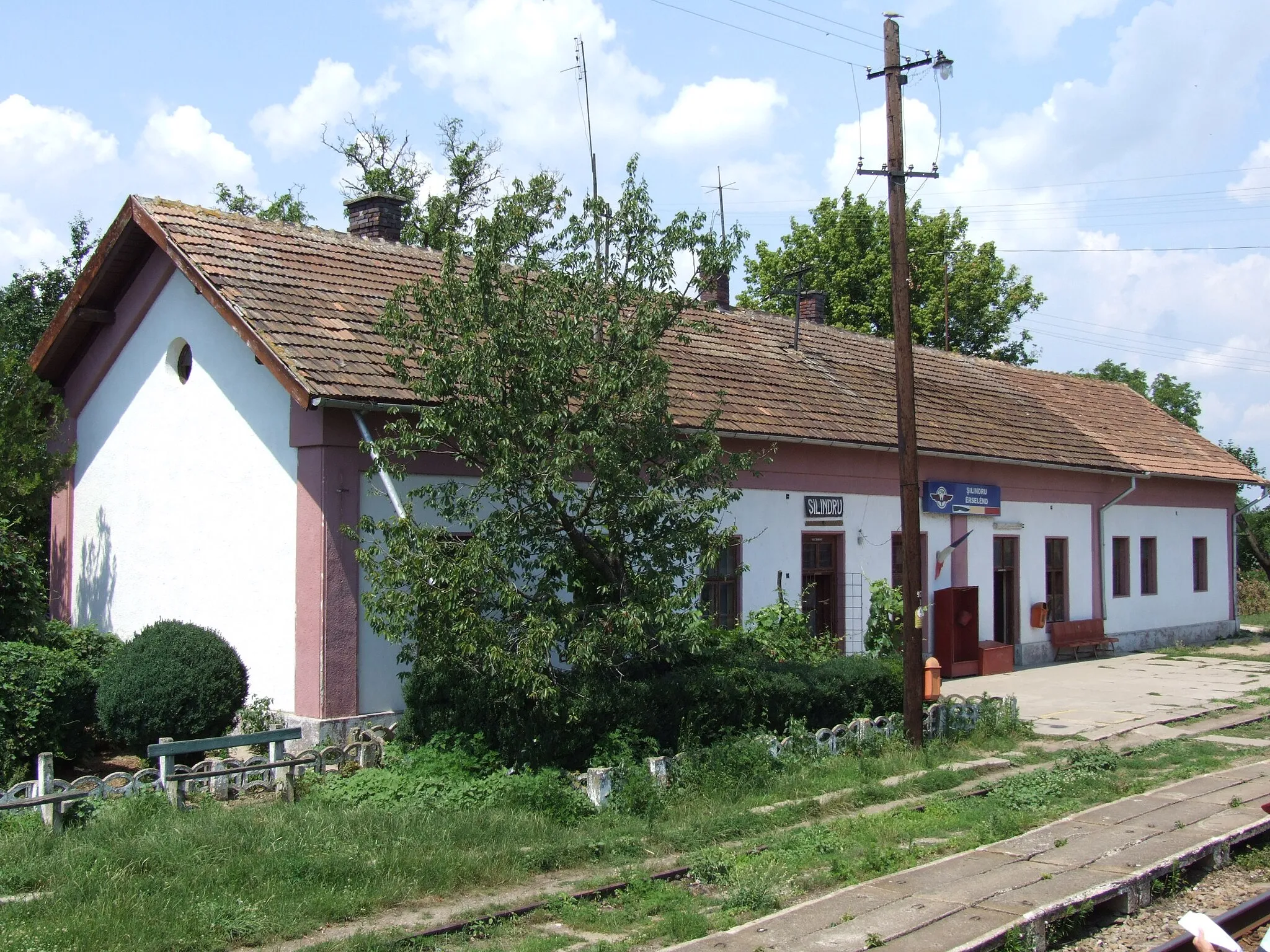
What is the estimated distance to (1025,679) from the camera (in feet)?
63.2

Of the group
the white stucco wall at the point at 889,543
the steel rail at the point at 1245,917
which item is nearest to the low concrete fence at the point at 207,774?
the white stucco wall at the point at 889,543

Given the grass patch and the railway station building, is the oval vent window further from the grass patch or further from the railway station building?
the grass patch

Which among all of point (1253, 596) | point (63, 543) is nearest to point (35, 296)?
point (63, 543)

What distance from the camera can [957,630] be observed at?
19250mm

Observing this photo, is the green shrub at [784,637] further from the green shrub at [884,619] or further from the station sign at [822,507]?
the station sign at [822,507]

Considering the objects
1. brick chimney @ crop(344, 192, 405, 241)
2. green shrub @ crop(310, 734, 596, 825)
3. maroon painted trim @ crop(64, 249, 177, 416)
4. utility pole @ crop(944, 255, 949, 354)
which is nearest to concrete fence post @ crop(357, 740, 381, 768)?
green shrub @ crop(310, 734, 596, 825)

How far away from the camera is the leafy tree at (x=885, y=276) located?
40.0 m

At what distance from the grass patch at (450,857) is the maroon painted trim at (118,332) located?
7448 millimetres

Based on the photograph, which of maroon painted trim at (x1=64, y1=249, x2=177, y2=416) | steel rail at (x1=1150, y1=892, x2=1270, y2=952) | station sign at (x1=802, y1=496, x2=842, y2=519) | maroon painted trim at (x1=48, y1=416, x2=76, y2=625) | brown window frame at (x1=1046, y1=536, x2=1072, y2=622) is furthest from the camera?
brown window frame at (x1=1046, y1=536, x2=1072, y2=622)

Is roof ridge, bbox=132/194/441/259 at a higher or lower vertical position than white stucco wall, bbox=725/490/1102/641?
higher

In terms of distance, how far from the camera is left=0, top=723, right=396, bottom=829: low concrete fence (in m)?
8.90

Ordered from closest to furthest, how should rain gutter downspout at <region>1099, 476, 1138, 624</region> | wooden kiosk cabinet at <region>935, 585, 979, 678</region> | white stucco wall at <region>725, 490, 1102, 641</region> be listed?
white stucco wall at <region>725, 490, 1102, 641</region> < wooden kiosk cabinet at <region>935, 585, 979, 678</region> < rain gutter downspout at <region>1099, 476, 1138, 624</region>

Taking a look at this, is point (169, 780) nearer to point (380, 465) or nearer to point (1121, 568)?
point (380, 465)

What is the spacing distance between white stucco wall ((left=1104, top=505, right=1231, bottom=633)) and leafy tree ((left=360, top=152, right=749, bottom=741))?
52.8 feet
